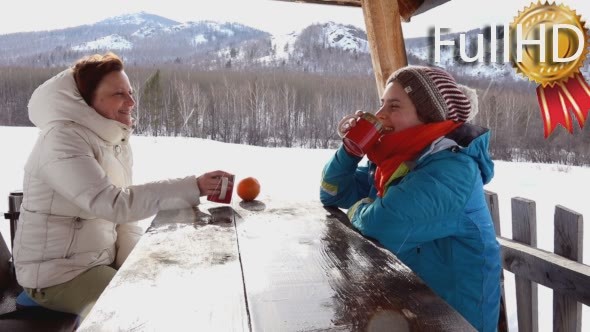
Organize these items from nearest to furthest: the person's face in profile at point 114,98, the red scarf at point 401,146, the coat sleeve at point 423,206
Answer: the coat sleeve at point 423,206 < the red scarf at point 401,146 < the person's face in profile at point 114,98

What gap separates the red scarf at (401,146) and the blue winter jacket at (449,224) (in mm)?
33


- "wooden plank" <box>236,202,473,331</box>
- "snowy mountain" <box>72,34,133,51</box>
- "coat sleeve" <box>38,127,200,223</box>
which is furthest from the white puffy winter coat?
"snowy mountain" <box>72,34,133,51</box>

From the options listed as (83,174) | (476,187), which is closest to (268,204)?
(83,174)

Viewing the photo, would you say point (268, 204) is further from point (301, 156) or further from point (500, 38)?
Answer: point (301, 156)

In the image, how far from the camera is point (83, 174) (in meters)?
1.64

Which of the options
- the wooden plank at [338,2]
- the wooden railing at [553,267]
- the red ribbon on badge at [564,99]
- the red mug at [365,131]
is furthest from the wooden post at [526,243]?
the red ribbon on badge at [564,99]

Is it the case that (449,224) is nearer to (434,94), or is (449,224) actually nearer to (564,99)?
(434,94)

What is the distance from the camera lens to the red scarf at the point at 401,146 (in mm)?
1479

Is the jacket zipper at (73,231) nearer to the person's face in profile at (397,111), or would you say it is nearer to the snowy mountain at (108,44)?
the person's face in profile at (397,111)

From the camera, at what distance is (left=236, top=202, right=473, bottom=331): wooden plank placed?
31.9 inches

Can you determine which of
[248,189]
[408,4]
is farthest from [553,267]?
[408,4]

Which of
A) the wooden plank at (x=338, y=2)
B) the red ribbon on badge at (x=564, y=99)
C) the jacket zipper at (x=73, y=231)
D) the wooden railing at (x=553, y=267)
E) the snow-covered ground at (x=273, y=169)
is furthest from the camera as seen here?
the snow-covered ground at (x=273, y=169)

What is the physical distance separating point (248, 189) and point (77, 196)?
702 millimetres

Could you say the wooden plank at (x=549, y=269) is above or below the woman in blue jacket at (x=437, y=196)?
below
